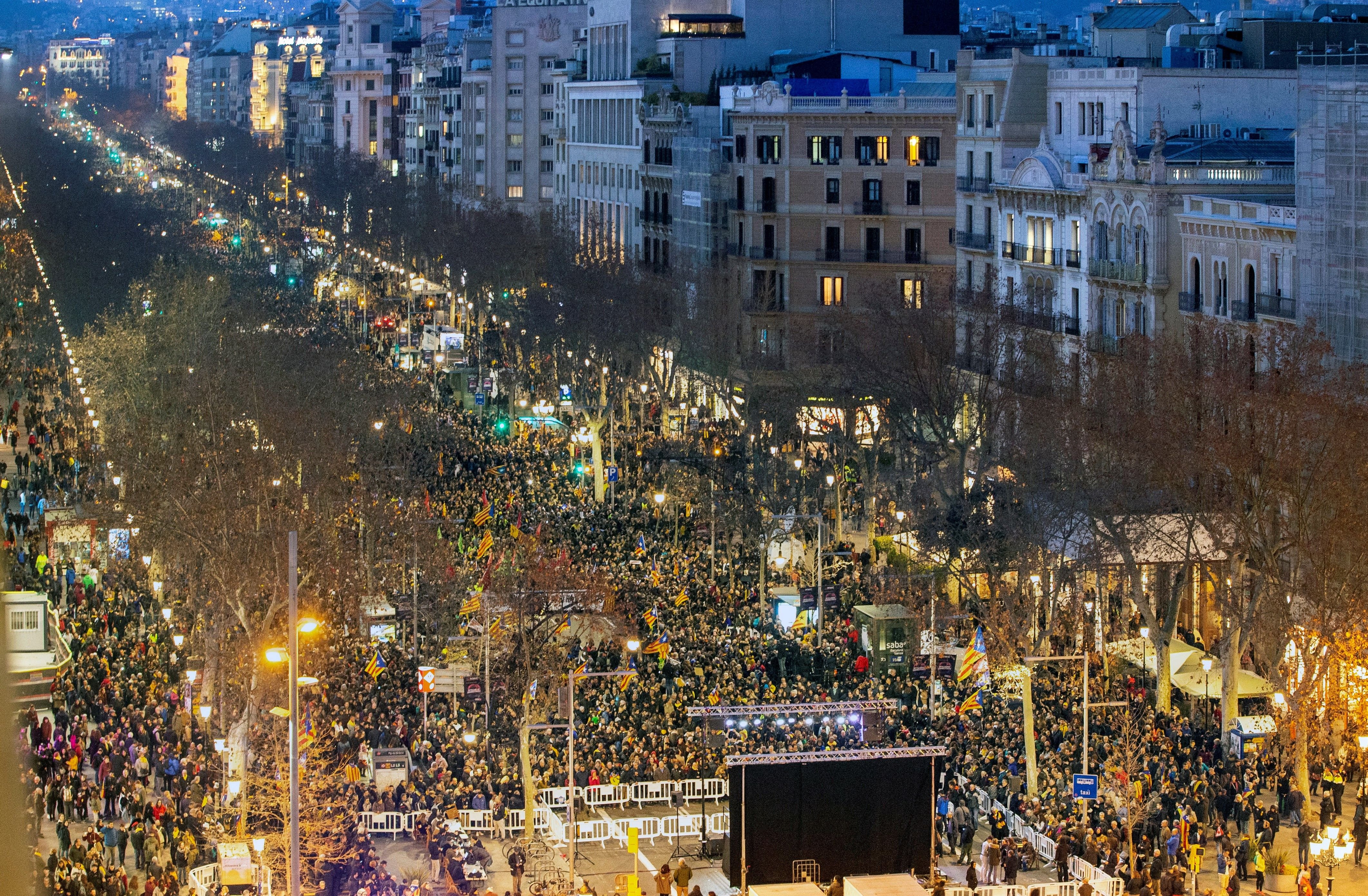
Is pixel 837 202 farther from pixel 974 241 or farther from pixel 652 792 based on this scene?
pixel 652 792

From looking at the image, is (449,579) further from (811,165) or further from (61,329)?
(61,329)

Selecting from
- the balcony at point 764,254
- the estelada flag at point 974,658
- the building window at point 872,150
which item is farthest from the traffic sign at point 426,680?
the building window at point 872,150

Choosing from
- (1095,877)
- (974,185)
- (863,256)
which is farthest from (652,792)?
(863,256)

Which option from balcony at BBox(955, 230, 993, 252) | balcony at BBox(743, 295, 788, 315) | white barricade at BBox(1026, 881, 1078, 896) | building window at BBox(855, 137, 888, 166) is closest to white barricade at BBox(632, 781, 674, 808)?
white barricade at BBox(1026, 881, 1078, 896)

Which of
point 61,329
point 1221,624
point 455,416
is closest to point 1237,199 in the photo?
point 1221,624

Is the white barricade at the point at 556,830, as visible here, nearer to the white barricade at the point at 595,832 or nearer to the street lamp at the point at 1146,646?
the white barricade at the point at 595,832
